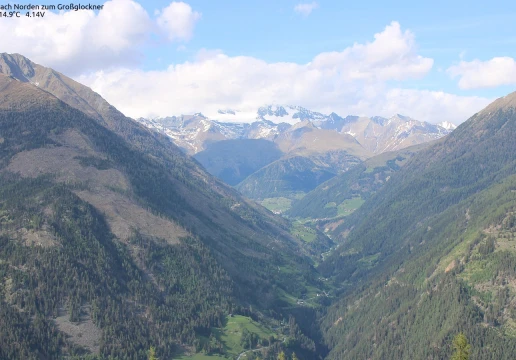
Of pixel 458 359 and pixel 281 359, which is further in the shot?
pixel 281 359
